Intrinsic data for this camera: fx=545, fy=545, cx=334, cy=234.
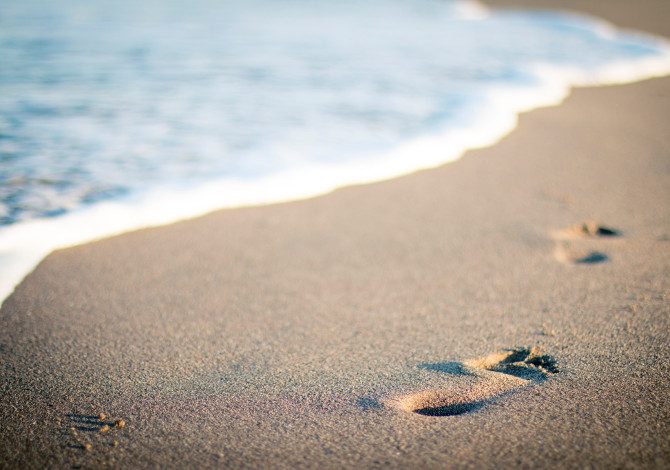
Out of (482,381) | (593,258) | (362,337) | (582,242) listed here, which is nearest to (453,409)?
(482,381)

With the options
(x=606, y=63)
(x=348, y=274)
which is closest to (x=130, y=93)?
(x=348, y=274)

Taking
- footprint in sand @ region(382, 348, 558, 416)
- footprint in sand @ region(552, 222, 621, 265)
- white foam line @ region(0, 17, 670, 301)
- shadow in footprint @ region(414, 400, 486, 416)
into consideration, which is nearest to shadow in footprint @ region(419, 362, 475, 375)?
footprint in sand @ region(382, 348, 558, 416)

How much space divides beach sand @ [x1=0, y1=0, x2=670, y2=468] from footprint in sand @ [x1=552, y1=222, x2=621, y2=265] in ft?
0.04

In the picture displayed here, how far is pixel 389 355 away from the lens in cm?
197

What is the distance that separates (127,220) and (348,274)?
129 cm

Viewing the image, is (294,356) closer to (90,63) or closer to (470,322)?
(470,322)

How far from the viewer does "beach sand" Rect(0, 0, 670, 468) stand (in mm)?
1586

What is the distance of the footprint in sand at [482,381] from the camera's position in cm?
173

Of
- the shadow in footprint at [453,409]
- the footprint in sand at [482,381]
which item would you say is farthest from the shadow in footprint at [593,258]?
the shadow in footprint at [453,409]

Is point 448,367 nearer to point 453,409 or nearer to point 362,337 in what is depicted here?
point 453,409

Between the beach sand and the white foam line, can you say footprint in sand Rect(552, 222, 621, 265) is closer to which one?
the beach sand

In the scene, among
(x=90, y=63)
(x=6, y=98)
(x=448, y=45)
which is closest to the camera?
(x=6, y=98)

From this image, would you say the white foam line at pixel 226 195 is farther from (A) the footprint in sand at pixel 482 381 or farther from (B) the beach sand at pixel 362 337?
(A) the footprint in sand at pixel 482 381

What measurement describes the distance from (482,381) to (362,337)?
1.56 feet
